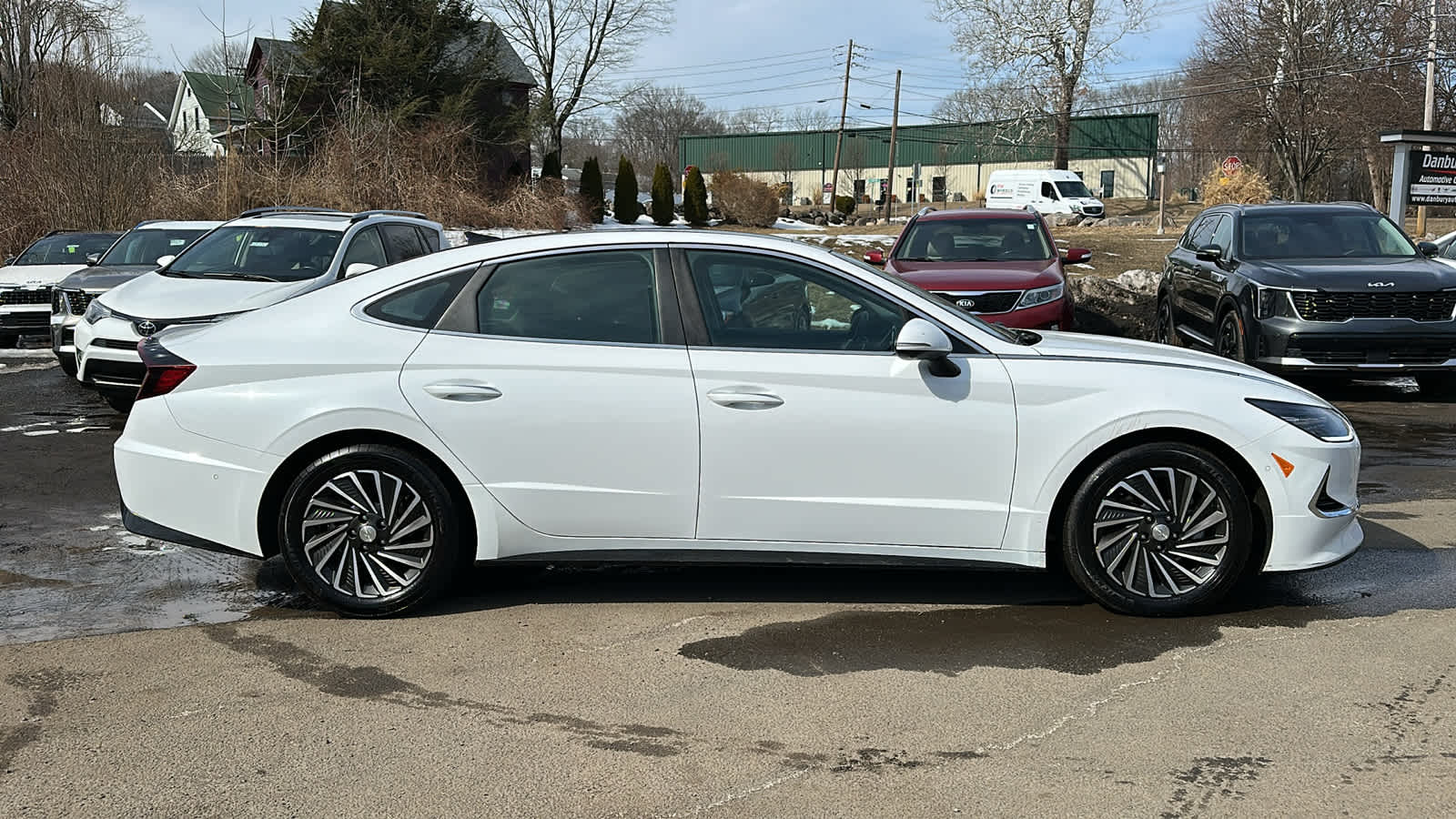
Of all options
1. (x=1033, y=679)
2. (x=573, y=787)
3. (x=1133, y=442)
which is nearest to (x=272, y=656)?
(x=573, y=787)

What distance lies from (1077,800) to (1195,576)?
6.10 ft

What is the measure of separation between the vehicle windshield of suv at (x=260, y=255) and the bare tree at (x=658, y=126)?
93038 mm

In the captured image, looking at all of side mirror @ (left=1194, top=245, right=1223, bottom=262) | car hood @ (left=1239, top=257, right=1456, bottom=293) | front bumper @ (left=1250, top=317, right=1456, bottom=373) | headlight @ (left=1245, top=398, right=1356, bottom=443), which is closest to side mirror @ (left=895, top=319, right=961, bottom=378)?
headlight @ (left=1245, top=398, right=1356, bottom=443)

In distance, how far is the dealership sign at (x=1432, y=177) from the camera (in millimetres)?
19578

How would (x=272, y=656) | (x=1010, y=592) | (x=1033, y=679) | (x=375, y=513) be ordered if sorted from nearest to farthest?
1. (x=1033, y=679)
2. (x=272, y=656)
3. (x=375, y=513)
4. (x=1010, y=592)

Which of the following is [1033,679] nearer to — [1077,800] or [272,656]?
[1077,800]

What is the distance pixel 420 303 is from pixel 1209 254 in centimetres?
997

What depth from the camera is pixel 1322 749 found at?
395 cm

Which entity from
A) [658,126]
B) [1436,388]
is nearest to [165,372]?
[1436,388]

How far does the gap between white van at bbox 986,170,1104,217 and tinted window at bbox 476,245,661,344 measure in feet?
144

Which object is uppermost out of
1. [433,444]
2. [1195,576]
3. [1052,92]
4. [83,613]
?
[1052,92]

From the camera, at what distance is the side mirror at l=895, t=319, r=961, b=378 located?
5.02 m

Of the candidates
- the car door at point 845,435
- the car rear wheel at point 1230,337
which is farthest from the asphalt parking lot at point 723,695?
the car rear wheel at point 1230,337

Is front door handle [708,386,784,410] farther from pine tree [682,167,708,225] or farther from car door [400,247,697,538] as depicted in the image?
pine tree [682,167,708,225]
